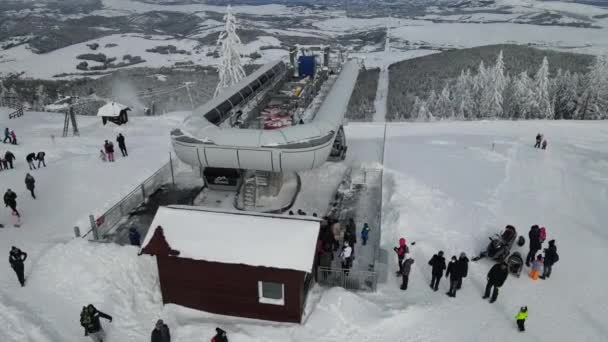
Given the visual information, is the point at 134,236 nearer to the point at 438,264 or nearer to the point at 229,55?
the point at 438,264

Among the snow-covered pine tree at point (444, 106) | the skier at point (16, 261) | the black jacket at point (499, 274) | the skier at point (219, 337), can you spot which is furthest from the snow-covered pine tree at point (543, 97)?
the skier at point (16, 261)

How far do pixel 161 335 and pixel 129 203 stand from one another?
26.8ft

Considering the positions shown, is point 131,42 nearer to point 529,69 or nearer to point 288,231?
point 529,69

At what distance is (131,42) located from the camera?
12069 cm

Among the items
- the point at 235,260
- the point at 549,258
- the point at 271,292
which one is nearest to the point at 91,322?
the point at 235,260

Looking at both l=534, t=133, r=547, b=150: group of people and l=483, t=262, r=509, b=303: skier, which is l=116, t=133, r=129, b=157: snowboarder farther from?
l=534, t=133, r=547, b=150: group of people

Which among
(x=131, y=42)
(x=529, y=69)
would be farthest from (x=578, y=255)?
(x=131, y=42)

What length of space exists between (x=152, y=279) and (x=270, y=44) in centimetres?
10729

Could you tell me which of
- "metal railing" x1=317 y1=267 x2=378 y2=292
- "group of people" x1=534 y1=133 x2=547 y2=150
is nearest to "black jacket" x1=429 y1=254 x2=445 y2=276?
"metal railing" x1=317 y1=267 x2=378 y2=292

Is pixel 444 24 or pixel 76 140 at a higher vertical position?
pixel 444 24

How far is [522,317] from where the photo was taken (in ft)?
31.2

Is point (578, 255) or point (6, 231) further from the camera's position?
point (6, 231)

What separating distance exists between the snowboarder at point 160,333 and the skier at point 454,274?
7022mm

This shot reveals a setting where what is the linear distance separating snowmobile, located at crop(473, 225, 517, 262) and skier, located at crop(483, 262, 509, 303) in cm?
187
